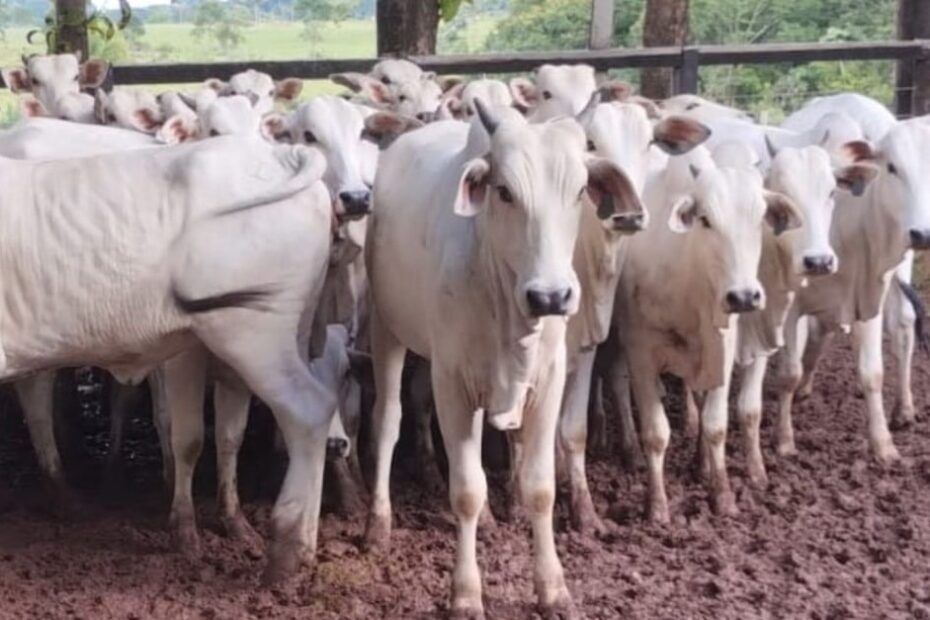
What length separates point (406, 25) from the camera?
11.2 meters

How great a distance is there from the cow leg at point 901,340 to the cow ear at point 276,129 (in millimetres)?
3209

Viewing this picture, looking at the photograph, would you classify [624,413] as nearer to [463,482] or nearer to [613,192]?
[463,482]

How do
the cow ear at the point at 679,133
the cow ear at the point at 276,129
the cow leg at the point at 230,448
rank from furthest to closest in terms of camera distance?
the cow ear at the point at 276,129 < the cow ear at the point at 679,133 < the cow leg at the point at 230,448

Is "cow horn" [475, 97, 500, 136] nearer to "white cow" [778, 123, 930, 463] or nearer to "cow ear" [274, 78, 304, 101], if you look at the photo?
"white cow" [778, 123, 930, 463]

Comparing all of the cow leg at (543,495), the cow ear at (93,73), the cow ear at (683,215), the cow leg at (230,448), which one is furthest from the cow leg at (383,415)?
the cow ear at (93,73)

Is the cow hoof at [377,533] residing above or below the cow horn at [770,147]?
below

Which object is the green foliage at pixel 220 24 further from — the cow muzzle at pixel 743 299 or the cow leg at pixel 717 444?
the cow muzzle at pixel 743 299

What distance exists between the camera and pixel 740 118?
8.73m

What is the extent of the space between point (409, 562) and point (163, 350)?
51.7 inches

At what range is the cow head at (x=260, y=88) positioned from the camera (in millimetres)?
8641

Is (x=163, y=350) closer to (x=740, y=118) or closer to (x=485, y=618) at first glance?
(x=485, y=618)

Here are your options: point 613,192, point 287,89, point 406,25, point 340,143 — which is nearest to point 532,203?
point 613,192

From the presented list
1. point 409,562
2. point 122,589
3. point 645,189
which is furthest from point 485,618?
point 645,189

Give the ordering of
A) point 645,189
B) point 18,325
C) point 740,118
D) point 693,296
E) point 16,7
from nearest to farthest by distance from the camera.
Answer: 1. point 18,325
2. point 693,296
3. point 645,189
4. point 740,118
5. point 16,7
